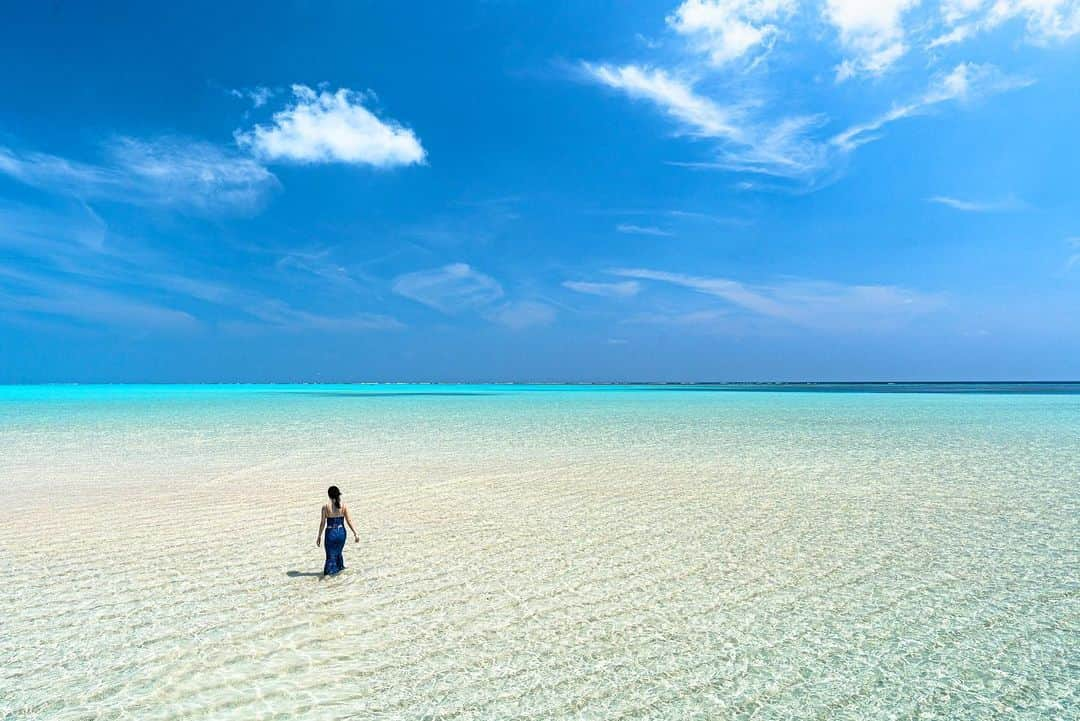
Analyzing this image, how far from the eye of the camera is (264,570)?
7.48 m

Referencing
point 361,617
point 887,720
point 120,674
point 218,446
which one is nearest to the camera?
point 887,720

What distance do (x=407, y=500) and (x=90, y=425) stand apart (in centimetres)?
2526

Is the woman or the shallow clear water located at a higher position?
the woman

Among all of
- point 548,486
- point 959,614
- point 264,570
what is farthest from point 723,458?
point 264,570

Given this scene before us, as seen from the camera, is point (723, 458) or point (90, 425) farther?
point (90, 425)

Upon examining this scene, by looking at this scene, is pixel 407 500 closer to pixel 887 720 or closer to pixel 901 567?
pixel 901 567

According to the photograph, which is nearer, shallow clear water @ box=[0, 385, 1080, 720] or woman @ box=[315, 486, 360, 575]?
shallow clear water @ box=[0, 385, 1080, 720]

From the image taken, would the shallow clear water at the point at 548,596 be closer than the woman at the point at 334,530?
Yes

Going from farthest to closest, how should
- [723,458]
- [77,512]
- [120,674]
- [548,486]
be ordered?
[723,458] < [548,486] < [77,512] < [120,674]

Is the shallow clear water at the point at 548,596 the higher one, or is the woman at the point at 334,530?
the woman at the point at 334,530

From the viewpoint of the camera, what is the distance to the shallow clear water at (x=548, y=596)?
4.62m

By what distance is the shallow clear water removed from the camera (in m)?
4.62

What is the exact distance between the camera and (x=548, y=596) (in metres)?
6.62

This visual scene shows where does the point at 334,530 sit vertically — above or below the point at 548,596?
above
